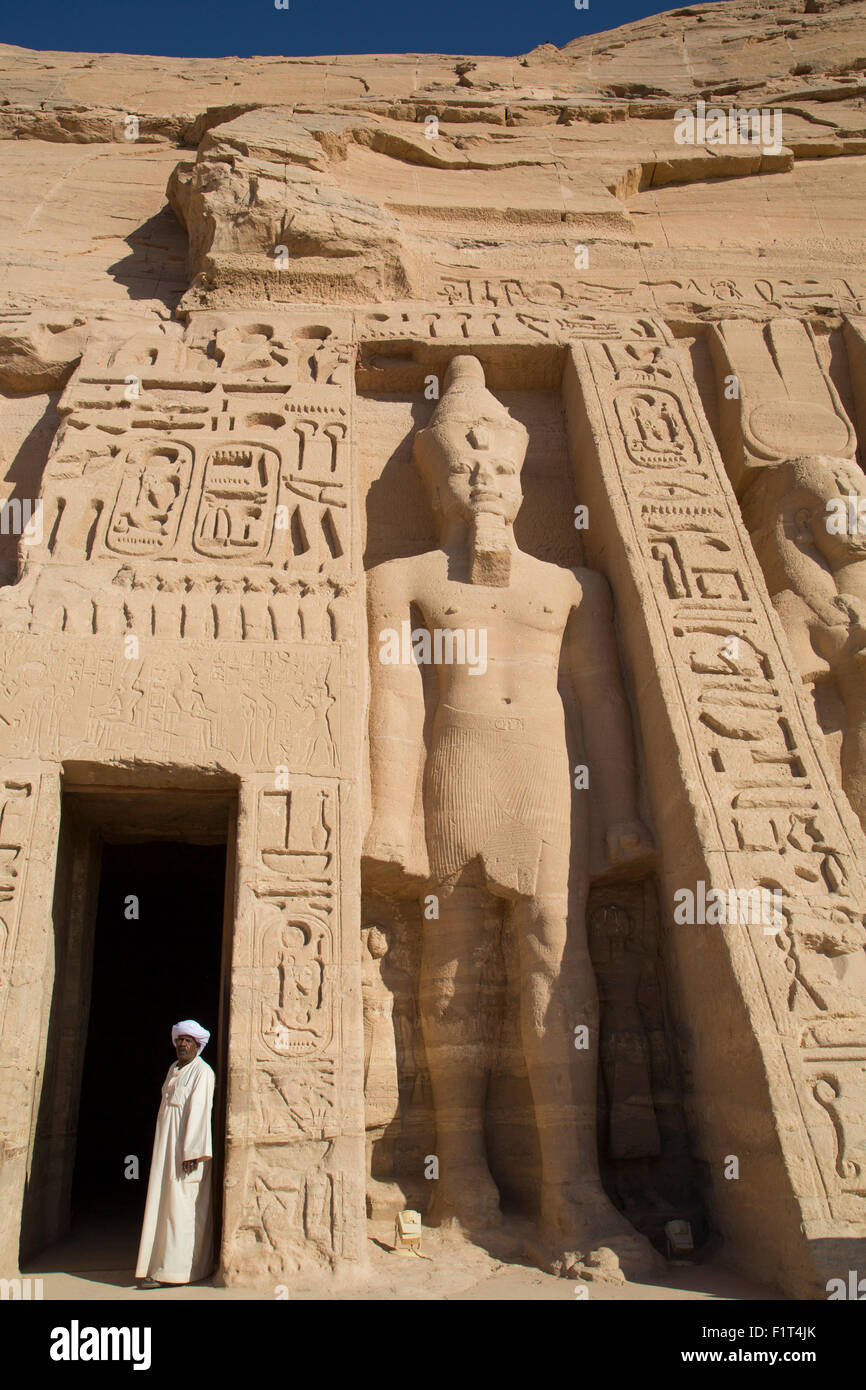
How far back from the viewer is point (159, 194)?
351 inches

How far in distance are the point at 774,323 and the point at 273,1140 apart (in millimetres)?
6095

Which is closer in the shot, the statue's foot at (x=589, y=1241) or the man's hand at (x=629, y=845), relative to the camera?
the statue's foot at (x=589, y=1241)

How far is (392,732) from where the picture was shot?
5098 mm

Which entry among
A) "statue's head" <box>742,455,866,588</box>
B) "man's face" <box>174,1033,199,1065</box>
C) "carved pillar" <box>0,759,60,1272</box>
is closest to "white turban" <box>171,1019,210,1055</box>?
"man's face" <box>174,1033,199,1065</box>

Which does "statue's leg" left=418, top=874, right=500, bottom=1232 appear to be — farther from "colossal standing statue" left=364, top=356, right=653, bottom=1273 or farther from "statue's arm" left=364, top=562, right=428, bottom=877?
"statue's arm" left=364, top=562, right=428, bottom=877

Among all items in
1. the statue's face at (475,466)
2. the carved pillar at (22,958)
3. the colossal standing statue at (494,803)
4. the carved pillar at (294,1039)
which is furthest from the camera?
the statue's face at (475,466)

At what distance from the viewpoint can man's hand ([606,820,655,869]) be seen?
4.86 metres

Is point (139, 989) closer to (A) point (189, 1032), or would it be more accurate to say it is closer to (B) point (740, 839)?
(A) point (189, 1032)

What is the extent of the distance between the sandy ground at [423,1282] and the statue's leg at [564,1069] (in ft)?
0.61

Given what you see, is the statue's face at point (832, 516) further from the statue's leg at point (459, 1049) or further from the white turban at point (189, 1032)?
the white turban at point (189, 1032)

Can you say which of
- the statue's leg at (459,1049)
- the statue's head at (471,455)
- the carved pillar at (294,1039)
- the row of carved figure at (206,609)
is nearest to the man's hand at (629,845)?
the statue's leg at (459,1049)

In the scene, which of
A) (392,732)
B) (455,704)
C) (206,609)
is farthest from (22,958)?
(455,704)

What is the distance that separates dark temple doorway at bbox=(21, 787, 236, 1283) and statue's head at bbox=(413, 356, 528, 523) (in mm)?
2175

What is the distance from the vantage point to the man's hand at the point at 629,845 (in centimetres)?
486
